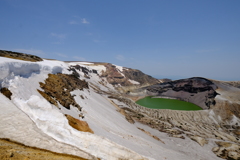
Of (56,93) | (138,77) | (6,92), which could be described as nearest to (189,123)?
(56,93)

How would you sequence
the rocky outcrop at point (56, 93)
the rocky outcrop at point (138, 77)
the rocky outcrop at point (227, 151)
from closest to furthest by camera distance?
the rocky outcrop at point (56, 93)
the rocky outcrop at point (227, 151)
the rocky outcrop at point (138, 77)

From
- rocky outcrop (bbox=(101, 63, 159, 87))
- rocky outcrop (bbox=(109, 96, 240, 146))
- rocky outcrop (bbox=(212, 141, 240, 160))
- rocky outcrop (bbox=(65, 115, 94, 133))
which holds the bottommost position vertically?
rocky outcrop (bbox=(212, 141, 240, 160))

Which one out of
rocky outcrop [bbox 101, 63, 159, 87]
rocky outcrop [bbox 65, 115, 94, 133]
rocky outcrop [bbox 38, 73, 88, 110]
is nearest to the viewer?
rocky outcrop [bbox 65, 115, 94, 133]

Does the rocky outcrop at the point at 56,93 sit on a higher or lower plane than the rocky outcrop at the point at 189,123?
higher

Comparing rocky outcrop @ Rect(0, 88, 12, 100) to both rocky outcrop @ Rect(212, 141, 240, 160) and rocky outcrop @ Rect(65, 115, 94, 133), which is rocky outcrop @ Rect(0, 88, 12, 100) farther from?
rocky outcrop @ Rect(212, 141, 240, 160)

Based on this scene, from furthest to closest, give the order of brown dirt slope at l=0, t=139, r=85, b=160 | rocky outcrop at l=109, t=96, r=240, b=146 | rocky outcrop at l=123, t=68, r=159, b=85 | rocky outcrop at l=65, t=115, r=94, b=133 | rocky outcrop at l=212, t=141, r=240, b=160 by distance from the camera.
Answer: rocky outcrop at l=123, t=68, r=159, b=85 → rocky outcrop at l=109, t=96, r=240, b=146 → rocky outcrop at l=212, t=141, r=240, b=160 → rocky outcrop at l=65, t=115, r=94, b=133 → brown dirt slope at l=0, t=139, r=85, b=160

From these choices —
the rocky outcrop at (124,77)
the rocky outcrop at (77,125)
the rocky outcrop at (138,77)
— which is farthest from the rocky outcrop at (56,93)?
the rocky outcrop at (138,77)

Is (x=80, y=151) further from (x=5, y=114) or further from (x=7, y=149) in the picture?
(x=5, y=114)

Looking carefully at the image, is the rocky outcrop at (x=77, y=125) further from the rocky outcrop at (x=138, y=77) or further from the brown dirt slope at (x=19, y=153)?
the rocky outcrop at (x=138, y=77)

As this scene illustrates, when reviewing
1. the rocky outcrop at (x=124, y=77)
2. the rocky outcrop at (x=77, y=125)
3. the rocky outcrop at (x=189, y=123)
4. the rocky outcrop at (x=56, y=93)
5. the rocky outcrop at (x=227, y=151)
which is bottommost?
the rocky outcrop at (x=227, y=151)

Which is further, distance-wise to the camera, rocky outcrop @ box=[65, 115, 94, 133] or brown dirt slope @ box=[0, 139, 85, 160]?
rocky outcrop @ box=[65, 115, 94, 133]

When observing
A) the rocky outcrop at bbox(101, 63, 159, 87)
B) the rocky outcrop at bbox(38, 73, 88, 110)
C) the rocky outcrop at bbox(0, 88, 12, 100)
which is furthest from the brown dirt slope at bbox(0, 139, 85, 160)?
the rocky outcrop at bbox(101, 63, 159, 87)

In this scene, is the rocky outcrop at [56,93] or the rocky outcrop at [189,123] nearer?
the rocky outcrop at [56,93]
